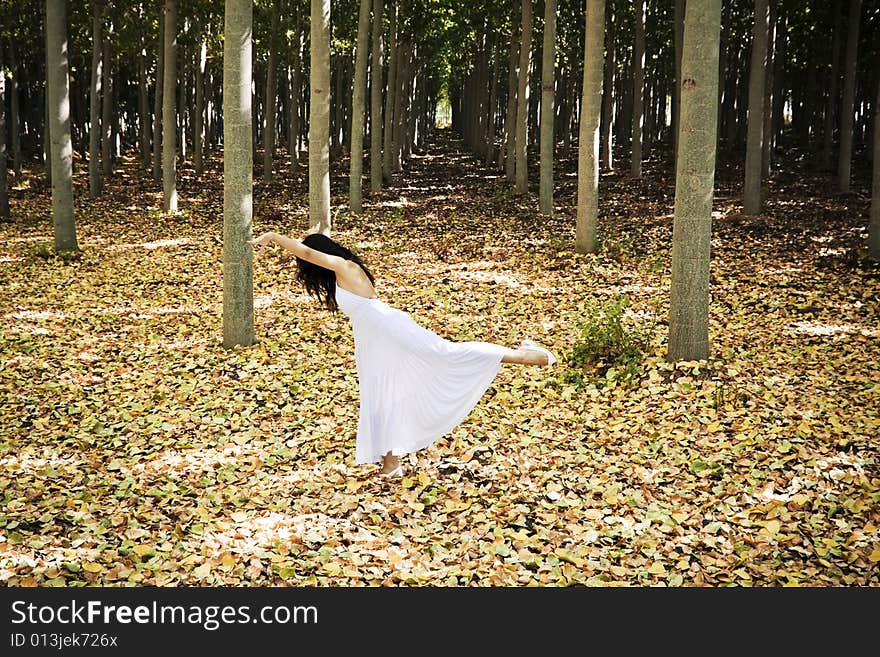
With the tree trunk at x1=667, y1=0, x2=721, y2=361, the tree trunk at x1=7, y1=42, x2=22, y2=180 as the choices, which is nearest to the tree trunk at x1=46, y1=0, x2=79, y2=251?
the tree trunk at x1=7, y1=42, x2=22, y2=180

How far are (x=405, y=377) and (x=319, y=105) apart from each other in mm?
8263

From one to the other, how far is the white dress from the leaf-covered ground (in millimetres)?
527

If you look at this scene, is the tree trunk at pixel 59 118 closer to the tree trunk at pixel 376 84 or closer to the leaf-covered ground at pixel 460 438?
the leaf-covered ground at pixel 460 438

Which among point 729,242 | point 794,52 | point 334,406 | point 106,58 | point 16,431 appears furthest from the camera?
point 794,52

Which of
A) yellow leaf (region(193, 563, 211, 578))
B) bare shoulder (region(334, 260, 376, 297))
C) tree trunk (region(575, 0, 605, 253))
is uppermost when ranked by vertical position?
tree trunk (region(575, 0, 605, 253))

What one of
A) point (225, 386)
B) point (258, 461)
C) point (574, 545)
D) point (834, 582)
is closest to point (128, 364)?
point (225, 386)

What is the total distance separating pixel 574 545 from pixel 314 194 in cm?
993

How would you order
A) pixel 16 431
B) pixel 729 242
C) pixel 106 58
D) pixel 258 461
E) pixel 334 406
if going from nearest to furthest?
1. pixel 258 461
2. pixel 16 431
3. pixel 334 406
4. pixel 729 242
5. pixel 106 58

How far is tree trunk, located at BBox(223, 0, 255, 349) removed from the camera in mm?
9266

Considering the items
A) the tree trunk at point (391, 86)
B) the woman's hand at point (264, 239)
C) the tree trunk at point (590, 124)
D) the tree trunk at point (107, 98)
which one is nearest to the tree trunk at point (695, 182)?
the tree trunk at point (590, 124)

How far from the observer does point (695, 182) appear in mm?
8125

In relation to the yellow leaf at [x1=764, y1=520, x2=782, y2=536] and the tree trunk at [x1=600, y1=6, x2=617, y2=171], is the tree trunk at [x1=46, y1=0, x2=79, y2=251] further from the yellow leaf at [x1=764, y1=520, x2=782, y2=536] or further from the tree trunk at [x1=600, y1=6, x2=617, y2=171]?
the tree trunk at [x1=600, y1=6, x2=617, y2=171]

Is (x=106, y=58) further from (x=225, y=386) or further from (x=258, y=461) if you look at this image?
(x=258, y=461)

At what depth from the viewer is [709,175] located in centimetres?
809
